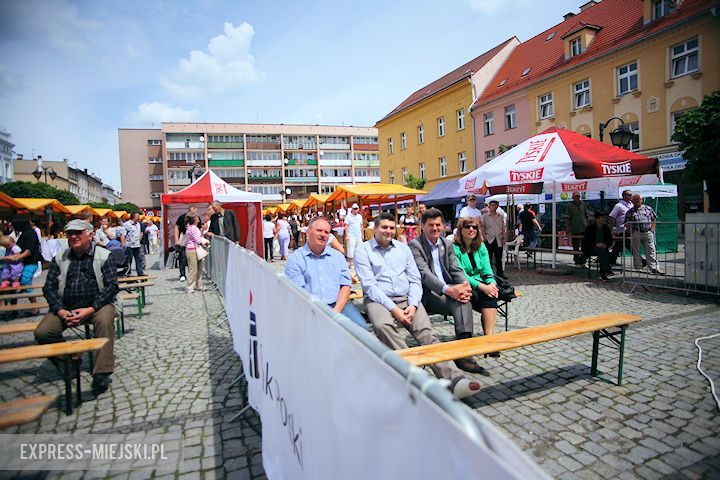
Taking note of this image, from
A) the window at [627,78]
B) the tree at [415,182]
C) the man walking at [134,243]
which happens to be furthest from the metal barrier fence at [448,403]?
the tree at [415,182]

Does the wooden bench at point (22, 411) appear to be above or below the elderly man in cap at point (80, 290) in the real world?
below

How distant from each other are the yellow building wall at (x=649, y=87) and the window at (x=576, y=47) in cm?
180

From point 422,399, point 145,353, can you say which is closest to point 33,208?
point 145,353

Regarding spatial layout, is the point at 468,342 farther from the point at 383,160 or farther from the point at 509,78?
the point at 383,160

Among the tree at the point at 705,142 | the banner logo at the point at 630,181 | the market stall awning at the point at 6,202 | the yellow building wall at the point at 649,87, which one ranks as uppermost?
the yellow building wall at the point at 649,87

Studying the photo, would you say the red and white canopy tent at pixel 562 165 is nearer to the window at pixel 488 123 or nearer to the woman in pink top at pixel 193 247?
the woman in pink top at pixel 193 247

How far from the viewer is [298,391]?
1811mm

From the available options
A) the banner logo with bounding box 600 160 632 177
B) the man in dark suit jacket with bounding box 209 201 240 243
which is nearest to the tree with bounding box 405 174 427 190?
the man in dark suit jacket with bounding box 209 201 240 243

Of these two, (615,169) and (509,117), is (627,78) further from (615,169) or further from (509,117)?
(615,169)

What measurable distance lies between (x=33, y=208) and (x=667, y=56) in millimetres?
29156

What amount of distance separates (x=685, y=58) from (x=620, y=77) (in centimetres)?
311

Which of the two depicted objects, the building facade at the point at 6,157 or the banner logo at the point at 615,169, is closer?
the banner logo at the point at 615,169

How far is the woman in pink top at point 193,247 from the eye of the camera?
9.25 meters

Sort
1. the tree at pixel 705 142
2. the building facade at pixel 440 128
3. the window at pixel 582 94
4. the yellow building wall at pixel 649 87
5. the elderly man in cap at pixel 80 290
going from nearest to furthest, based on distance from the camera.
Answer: the elderly man in cap at pixel 80 290, the tree at pixel 705 142, the yellow building wall at pixel 649 87, the window at pixel 582 94, the building facade at pixel 440 128
